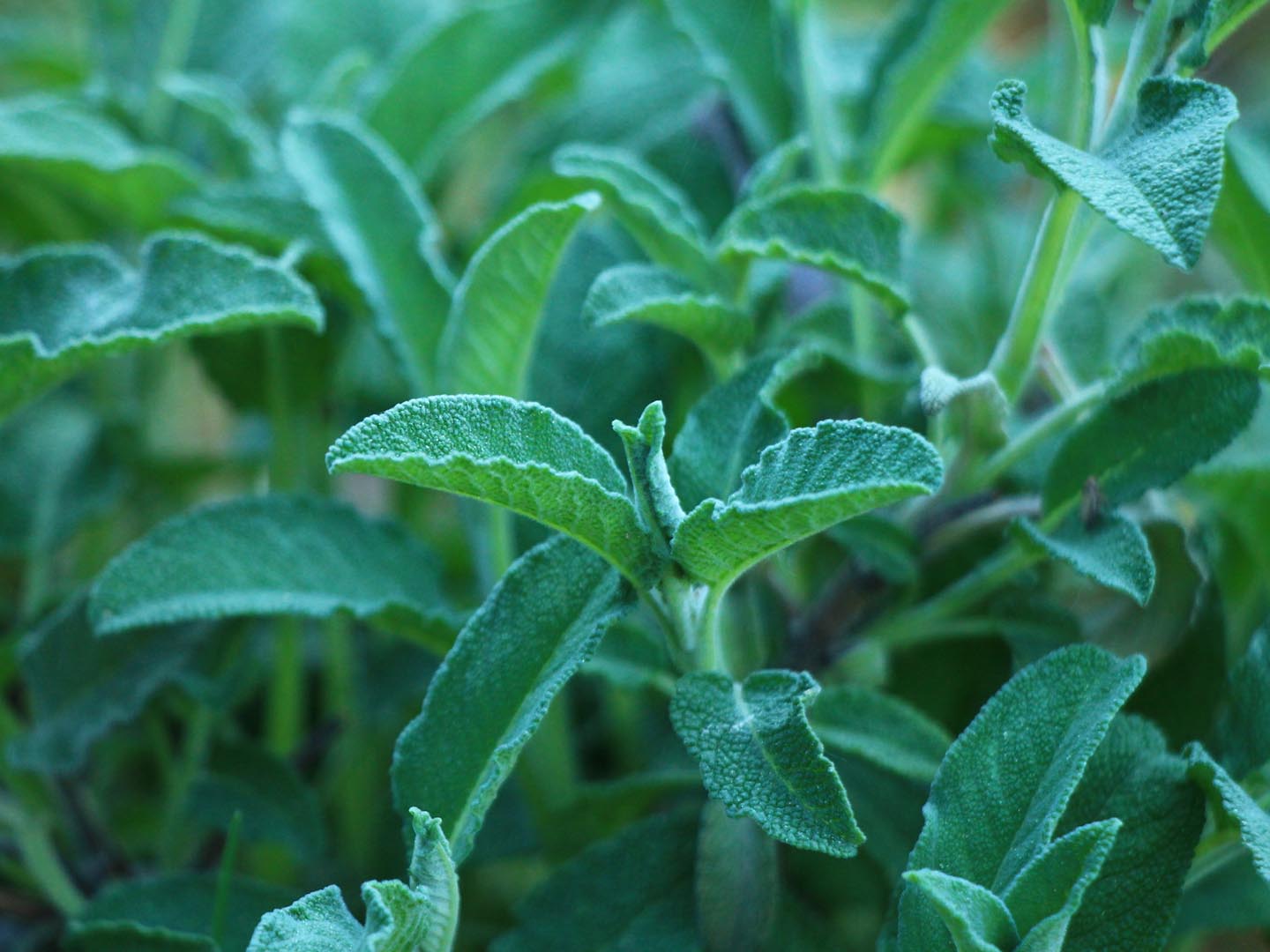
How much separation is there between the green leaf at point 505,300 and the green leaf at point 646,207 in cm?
3

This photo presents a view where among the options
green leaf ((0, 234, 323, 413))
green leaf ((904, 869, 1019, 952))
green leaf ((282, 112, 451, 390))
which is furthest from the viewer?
green leaf ((282, 112, 451, 390))

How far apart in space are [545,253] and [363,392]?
306 mm

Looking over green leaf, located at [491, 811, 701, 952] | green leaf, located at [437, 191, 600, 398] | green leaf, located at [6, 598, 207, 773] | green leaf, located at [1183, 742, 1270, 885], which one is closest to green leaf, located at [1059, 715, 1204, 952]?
green leaf, located at [1183, 742, 1270, 885]

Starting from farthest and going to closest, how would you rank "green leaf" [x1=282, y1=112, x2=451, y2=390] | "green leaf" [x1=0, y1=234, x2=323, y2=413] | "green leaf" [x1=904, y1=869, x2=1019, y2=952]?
→ "green leaf" [x1=282, y1=112, x2=451, y2=390] < "green leaf" [x1=0, y1=234, x2=323, y2=413] < "green leaf" [x1=904, y1=869, x2=1019, y2=952]

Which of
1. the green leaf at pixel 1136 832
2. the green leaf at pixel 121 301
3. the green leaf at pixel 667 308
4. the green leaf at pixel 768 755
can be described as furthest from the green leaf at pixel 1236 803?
the green leaf at pixel 121 301

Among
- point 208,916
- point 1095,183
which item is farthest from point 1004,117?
point 208,916

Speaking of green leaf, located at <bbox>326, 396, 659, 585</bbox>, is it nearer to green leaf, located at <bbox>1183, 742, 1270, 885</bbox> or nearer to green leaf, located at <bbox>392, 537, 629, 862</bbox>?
green leaf, located at <bbox>392, 537, 629, 862</bbox>

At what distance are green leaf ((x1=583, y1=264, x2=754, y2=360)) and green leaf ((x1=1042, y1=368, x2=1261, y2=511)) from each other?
0.47 feet

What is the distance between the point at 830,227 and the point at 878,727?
0.20 metres

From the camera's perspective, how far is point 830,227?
503 millimetres

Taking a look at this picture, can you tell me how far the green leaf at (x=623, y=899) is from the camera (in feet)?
1.63

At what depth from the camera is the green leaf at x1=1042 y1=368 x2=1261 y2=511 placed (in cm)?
47

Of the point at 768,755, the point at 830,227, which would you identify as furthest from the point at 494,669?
the point at 830,227

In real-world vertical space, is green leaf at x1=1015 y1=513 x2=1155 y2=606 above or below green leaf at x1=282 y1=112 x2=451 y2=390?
below
